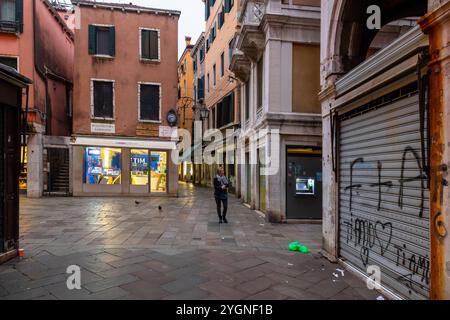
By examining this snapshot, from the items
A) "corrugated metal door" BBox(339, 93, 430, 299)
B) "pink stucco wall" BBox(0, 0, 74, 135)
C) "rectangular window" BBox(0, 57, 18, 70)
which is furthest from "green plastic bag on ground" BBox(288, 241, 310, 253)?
"rectangular window" BBox(0, 57, 18, 70)

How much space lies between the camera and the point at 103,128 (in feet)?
56.4

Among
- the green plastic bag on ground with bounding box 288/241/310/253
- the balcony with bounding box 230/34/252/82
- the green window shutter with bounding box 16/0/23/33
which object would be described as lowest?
the green plastic bag on ground with bounding box 288/241/310/253

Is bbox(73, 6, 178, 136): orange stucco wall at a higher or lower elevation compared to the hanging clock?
higher

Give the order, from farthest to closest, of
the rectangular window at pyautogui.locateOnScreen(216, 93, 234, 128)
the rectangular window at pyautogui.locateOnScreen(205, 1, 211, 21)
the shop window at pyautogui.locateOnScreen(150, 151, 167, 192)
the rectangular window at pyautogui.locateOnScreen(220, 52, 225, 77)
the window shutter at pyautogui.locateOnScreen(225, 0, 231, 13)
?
the rectangular window at pyautogui.locateOnScreen(205, 1, 211, 21), the rectangular window at pyautogui.locateOnScreen(220, 52, 225, 77), the window shutter at pyautogui.locateOnScreen(225, 0, 231, 13), the rectangular window at pyautogui.locateOnScreen(216, 93, 234, 128), the shop window at pyautogui.locateOnScreen(150, 151, 167, 192)

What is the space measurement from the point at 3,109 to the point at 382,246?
6.71m

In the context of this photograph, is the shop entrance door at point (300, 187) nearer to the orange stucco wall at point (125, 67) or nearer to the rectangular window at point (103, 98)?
the orange stucco wall at point (125, 67)

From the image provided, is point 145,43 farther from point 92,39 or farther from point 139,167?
point 139,167

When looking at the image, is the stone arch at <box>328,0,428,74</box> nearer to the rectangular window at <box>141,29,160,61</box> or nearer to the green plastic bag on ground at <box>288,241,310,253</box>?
the green plastic bag on ground at <box>288,241,310,253</box>

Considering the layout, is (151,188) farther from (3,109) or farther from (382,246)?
(382,246)

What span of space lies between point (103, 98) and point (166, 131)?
384 centimetres

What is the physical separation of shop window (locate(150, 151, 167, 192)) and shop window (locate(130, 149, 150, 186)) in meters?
0.33

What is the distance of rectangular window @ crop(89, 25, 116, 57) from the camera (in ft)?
56.7

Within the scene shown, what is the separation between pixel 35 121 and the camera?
16344mm
